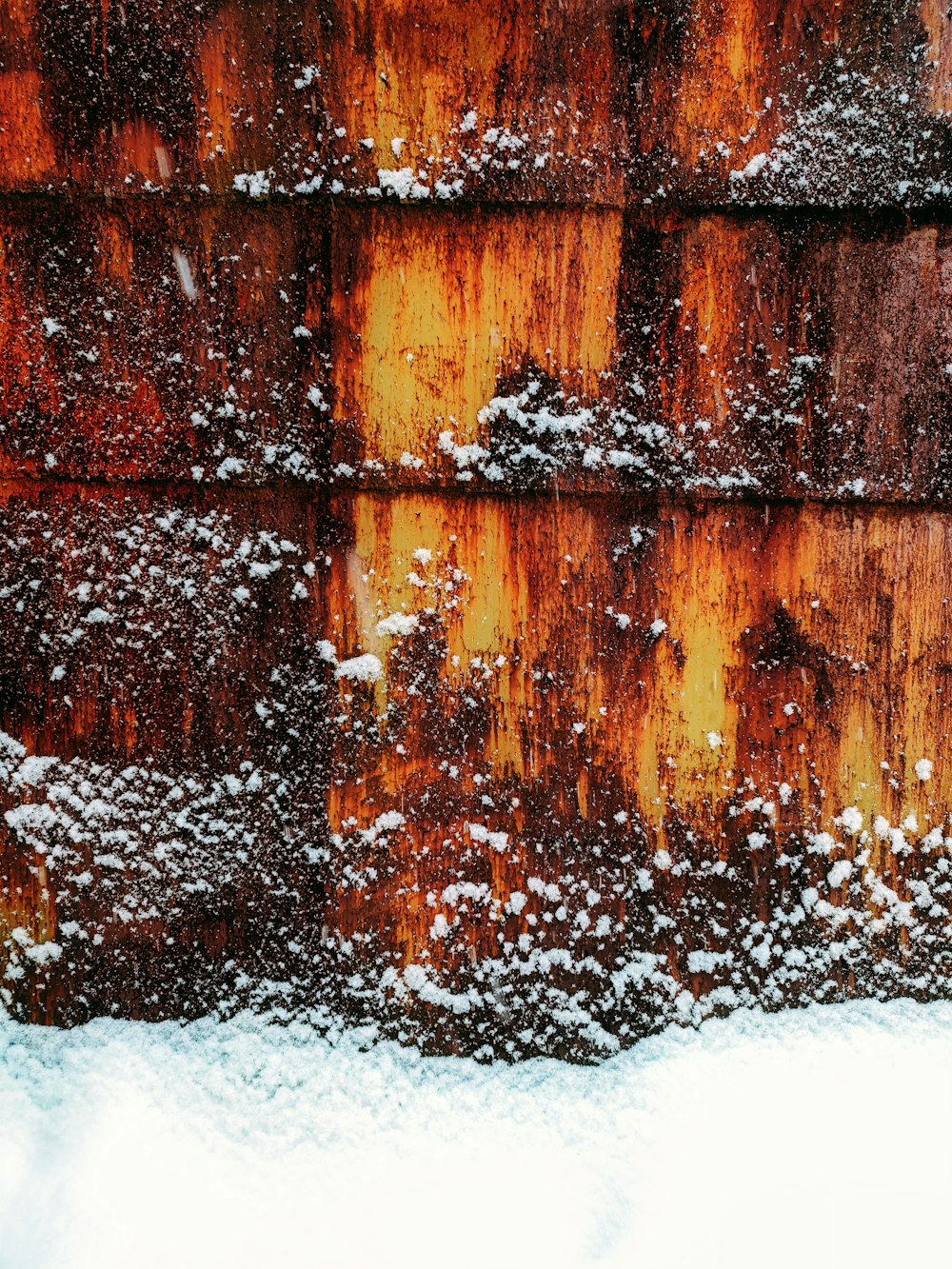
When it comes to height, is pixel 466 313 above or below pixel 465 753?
above

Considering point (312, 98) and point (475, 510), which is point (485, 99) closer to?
point (312, 98)

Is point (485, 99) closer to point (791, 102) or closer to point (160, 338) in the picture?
point (791, 102)

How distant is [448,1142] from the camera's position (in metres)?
0.98

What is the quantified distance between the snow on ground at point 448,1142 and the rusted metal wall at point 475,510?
0.20ft

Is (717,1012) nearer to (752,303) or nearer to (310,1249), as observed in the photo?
(310,1249)

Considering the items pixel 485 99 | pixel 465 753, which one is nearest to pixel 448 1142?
pixel 465 753

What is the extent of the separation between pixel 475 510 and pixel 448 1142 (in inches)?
33.4

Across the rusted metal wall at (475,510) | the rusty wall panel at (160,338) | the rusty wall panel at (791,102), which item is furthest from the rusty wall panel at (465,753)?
the rusty wall panel at (791,102)

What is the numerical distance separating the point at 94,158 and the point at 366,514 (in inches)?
23.1

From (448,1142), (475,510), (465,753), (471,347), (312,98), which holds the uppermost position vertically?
(312,98)

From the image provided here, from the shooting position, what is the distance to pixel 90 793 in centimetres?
104

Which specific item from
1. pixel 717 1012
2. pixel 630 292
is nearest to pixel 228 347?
pixel 630 292

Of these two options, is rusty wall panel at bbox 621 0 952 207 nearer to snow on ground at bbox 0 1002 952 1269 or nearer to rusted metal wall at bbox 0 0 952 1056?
rusted metal wall at bbox 0 0 952 1056

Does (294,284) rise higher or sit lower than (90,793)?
higher
